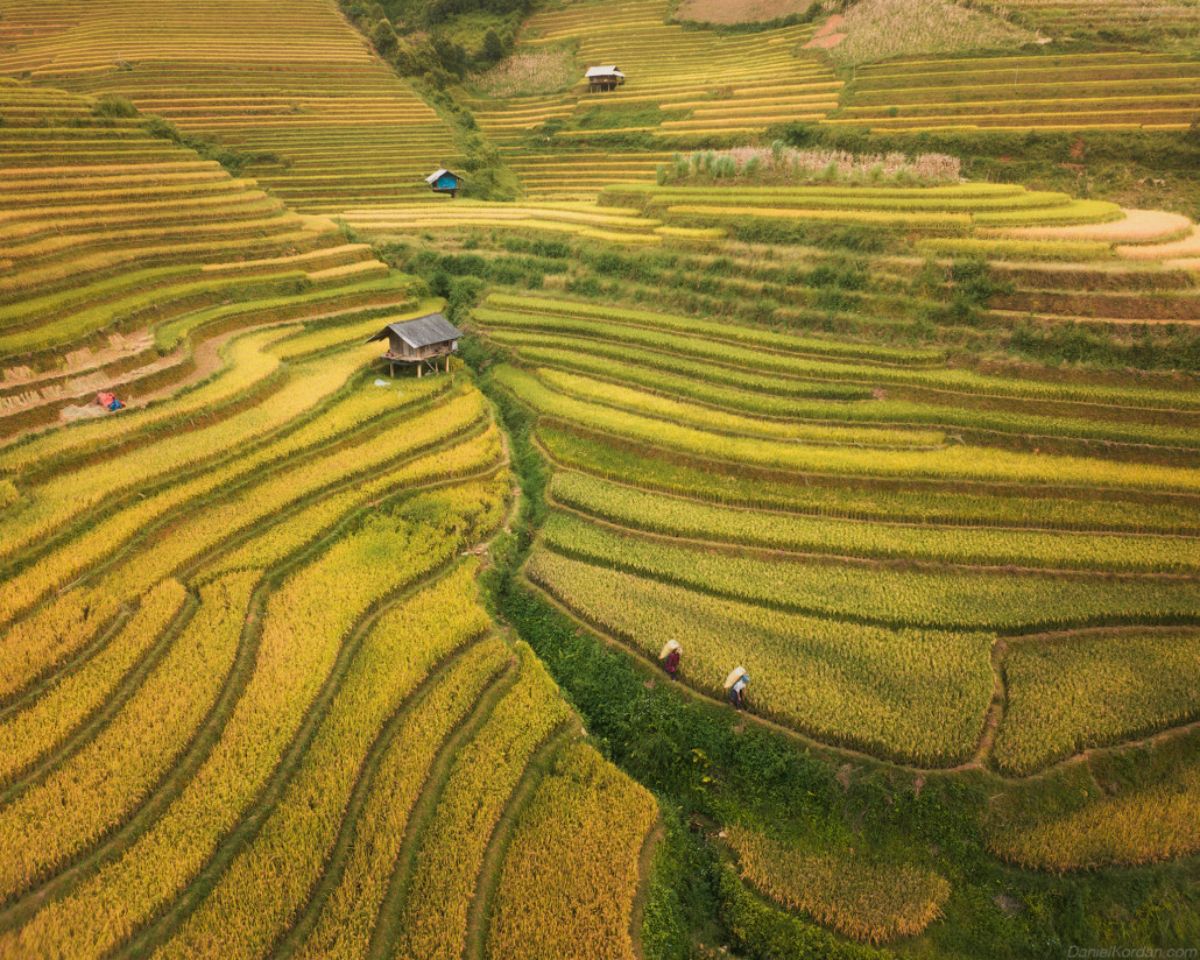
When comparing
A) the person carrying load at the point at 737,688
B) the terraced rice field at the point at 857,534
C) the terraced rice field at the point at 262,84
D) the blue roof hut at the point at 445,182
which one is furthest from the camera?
the terraced rice field at the point at 262,84

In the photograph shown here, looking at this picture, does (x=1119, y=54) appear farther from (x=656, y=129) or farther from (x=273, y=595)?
(x=273, y=595)

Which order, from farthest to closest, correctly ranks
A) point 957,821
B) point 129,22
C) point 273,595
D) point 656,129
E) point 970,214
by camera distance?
point 129,22, point 656,129, point 970,214, point 273,595, point 957,821

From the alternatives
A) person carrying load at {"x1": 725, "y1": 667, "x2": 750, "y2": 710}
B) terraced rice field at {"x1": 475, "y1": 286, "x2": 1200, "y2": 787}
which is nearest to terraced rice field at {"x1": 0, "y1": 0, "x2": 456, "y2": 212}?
terraced rice field at {"x1": 475, "y1": 286, "x2": 1200, "y2": 787}

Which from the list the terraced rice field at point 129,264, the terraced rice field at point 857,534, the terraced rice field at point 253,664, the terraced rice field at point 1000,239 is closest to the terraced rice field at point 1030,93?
the terraced rice field at point 1000,239

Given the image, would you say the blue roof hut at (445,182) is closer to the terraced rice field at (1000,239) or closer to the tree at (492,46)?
the terraced rice field at (1000,239)

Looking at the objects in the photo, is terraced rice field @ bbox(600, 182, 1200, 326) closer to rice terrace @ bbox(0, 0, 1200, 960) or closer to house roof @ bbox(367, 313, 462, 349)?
rice terrace @ bbox(0, 0, 1200, 960)

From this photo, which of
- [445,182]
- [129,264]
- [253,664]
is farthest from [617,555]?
[445,182]

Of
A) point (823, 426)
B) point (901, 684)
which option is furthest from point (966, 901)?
point (823, 426)
